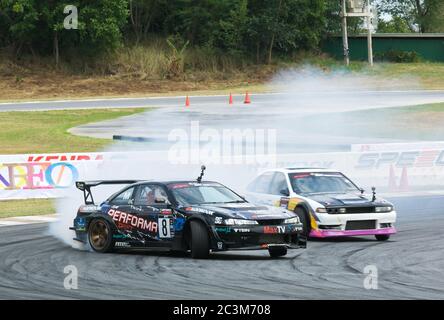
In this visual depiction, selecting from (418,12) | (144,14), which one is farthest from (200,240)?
(418,12)

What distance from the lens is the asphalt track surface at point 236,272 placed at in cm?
1100

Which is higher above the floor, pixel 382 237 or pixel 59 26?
pixel 59 26

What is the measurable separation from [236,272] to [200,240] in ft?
4.42

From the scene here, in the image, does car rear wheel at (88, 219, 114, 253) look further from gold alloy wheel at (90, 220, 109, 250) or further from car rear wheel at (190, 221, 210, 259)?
car rear wheel at (190, 221, 210, 259)

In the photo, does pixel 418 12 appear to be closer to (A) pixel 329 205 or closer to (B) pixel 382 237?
(B) pixel 382 237

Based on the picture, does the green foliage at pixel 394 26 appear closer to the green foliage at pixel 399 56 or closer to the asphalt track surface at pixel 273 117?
the green foliage at pixel 399 56

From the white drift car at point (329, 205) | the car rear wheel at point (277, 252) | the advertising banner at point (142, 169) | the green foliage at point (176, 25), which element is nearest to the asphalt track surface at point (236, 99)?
the green foliage at point (176, 25)

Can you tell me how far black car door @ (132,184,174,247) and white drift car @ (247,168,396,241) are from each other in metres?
2.80

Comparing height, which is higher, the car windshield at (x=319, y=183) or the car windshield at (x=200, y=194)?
the car windshield at (x=200, y=194)

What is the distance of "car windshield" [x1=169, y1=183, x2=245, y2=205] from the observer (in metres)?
14.7

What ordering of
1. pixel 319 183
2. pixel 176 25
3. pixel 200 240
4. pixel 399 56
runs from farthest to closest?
pixel 176 25, pixel 399 56, pixel 319 183, pixel 200 240

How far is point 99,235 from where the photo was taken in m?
15.3
